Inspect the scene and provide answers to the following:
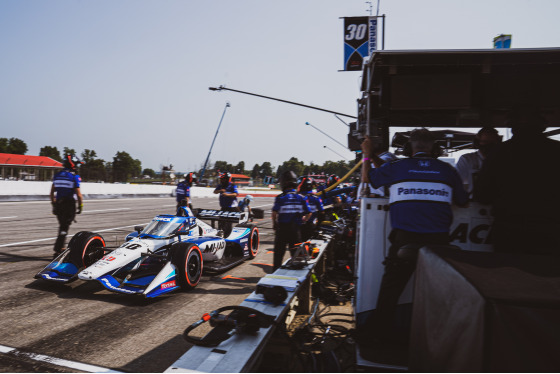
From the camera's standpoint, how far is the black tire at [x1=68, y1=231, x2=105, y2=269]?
18.4ft

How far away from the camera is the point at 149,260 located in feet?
18.4

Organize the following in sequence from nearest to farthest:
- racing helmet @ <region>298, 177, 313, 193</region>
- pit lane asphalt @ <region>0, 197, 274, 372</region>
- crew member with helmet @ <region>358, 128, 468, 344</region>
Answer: crew member with helmet @ <region>358, 128, 468, 344</region> → pit lane asphalt @ <region>0, 197, 274, 372</region> → racing helmet @ <region>298, 177, 313, 193</region>

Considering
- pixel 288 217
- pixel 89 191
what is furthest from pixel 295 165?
pixel 288 217

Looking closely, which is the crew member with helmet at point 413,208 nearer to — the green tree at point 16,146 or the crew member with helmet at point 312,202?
the crew member with helmet at point 312,202

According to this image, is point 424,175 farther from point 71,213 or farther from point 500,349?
point 71,213

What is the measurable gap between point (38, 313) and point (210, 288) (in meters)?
2.28

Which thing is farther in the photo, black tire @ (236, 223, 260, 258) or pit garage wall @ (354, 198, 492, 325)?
black tire @ (236, 223, 260, 258)

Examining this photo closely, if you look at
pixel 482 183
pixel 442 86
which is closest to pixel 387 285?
pixel 482 183

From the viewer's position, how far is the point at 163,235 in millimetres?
6223

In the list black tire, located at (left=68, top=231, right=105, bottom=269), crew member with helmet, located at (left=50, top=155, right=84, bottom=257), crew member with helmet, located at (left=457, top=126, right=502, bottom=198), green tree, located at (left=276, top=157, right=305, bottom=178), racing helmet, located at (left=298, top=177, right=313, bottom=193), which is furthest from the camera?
green tree, located at (left=276, top=157, right=305, bottom=178)

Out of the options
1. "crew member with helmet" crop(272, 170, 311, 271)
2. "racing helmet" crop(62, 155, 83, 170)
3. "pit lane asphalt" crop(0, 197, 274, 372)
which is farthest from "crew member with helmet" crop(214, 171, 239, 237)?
"crew member with helmet" crop(272, 170, 311, 271)

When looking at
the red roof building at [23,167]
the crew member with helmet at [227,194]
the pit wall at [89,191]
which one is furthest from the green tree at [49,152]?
the crew member with helmet at [227,194]

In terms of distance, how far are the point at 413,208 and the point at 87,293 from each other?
15.3 feet

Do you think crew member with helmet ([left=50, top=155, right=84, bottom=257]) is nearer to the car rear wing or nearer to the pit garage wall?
the car rear wing
